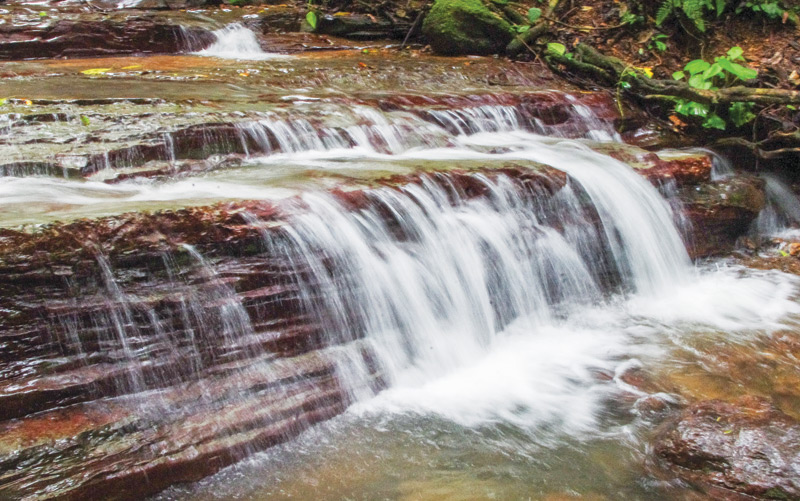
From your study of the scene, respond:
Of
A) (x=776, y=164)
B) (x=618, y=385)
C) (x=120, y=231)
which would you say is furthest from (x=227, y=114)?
(x=776, y=164)

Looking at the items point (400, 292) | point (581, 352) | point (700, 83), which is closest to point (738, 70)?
point (700, 83)

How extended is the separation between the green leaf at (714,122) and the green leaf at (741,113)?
140mm

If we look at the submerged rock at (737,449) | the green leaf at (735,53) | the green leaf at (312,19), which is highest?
the green leaf at (312,19)

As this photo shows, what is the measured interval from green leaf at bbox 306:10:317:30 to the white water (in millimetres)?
959

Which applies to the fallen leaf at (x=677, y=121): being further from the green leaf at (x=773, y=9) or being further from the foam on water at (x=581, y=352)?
the foam on water at (x=581, y=352)

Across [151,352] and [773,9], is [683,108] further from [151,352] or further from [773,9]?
[151,352]

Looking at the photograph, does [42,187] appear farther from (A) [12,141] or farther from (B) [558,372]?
(B) [558,372]

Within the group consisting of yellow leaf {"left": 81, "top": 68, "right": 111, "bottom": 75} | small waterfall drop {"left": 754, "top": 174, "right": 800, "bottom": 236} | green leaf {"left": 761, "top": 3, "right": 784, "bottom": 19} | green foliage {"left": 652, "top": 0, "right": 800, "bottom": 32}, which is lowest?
small waterfall drop {"left": 754, "top": 174, "right": 800, "bottom": 236}

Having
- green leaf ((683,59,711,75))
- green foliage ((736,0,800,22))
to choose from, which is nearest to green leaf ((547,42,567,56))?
green leaf ((683,59,711,75))

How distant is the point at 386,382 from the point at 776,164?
6.41 metres

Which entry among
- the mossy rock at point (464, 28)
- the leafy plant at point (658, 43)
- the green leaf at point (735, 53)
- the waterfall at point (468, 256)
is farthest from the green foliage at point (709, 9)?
the waterfall at point (468, 256)

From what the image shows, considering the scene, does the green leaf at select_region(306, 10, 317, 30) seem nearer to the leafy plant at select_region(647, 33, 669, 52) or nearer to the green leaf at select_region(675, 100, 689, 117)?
the leafy plant at select_region(647, 33, 669, 52)

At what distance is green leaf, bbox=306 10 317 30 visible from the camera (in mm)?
10102

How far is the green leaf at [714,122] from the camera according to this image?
7691mm
